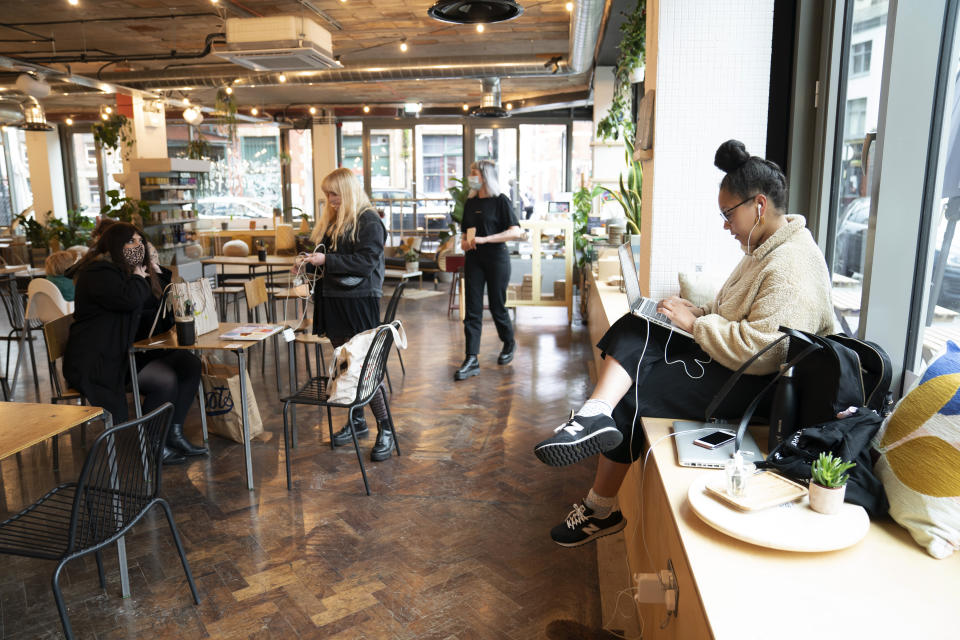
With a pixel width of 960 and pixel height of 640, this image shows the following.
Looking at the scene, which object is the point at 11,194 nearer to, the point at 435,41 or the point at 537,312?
the point at 435,41

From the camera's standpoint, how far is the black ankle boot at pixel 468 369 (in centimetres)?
573

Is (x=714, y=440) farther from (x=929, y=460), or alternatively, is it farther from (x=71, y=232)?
(x=71, y=232)

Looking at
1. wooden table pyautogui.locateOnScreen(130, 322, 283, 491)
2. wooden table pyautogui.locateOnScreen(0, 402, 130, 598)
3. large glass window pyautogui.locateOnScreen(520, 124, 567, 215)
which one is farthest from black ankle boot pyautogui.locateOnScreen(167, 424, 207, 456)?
large glass window pyautogui.locateOnScreen(520, 124, 567, 215)

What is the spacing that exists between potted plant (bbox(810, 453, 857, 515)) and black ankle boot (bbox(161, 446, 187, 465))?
138 inches

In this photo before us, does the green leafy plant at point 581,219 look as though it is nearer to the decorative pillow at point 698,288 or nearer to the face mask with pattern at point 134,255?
the decorative pillow at point 698,288

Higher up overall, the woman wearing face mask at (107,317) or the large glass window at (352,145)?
the large glass window at (352,145)

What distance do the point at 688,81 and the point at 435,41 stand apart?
684 centimetres

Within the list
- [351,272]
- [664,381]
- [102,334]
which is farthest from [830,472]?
[102,334]

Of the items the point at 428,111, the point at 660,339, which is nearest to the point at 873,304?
the point at 660,339

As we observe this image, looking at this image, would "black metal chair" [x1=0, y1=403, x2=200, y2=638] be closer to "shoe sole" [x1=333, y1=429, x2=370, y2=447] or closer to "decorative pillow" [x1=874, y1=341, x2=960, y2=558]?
"shoe sole" [x1=333, y1=429, x2=370, y2=447]

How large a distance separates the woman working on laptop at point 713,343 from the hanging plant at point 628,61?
8.68ft

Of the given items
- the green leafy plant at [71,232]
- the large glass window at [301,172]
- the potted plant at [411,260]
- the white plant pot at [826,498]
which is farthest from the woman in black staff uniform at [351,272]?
the large glass window at [301,172]

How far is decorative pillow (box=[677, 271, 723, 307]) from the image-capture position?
317 cm

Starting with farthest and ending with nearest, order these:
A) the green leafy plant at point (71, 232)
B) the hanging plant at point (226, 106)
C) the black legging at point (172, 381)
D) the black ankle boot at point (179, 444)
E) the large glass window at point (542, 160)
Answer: the large glass window at point (542, 160)
the hanging plant at point (226, 106)
the green leafy plant at point (71, 232)
the black ankle boot at point (179, 444)
the black legging at point (172, 381)
